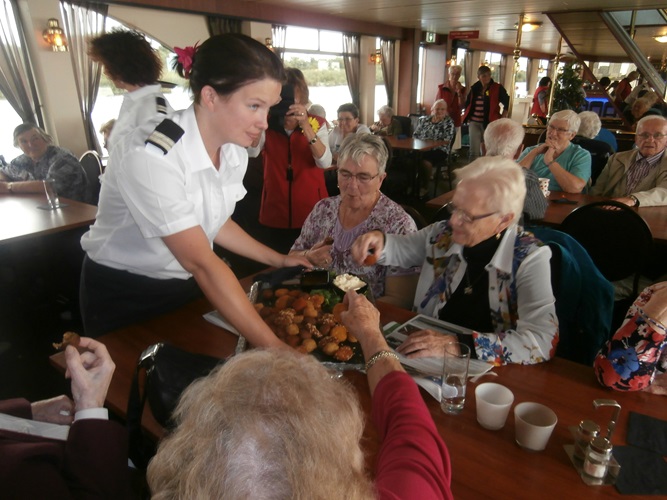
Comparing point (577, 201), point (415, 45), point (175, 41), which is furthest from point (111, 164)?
point (415, 45)

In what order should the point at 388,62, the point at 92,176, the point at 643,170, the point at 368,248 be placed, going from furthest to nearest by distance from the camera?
1. the point at 388,62
2. the point at 92,176
3. the point at 643,170
4. the point at 368,248

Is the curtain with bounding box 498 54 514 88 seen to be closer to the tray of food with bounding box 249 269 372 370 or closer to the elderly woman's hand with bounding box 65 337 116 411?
the tray of food with bounding box 249 269 372 370

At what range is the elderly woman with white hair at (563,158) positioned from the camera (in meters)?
3.63

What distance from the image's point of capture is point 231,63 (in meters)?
1.28

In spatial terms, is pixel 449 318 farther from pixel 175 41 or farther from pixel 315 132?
pixel 175 41

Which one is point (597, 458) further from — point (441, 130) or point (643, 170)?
point (441, 130)

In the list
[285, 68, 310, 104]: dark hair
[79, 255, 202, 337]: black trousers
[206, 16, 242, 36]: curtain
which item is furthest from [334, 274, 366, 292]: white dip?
[206, 16, 242, 36]: curtain

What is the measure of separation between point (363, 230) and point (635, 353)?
1.25 m

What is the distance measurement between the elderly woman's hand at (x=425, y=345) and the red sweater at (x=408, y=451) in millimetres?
419

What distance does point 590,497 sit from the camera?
35.4 inches

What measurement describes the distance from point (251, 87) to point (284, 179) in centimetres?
181

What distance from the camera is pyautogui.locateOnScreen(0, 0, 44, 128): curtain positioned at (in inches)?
210

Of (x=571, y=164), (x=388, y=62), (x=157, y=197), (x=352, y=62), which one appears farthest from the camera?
(x=388, y=62)

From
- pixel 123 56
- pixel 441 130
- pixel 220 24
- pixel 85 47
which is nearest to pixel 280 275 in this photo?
pixel 123 56
